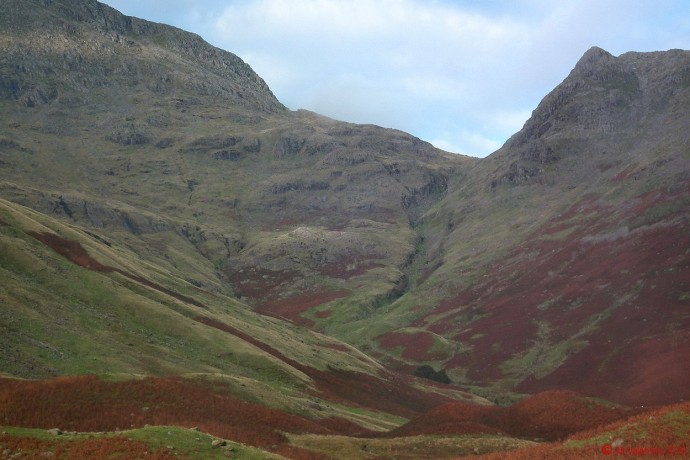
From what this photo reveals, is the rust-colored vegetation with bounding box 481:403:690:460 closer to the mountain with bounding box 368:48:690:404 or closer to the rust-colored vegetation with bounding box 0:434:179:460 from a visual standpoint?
the rust-colored vegetation with bounding box 0:434:179:460

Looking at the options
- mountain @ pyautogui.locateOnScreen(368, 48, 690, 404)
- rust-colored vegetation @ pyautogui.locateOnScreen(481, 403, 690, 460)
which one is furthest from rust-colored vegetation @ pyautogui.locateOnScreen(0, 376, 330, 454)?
mountain @ pyautogui.locateOnScreen(368, 48, 690, 404)

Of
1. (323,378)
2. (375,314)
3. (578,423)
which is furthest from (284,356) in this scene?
(375,314)

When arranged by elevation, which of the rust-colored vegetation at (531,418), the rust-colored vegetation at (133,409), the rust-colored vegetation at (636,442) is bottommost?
the rust-colored vegetation at (133,409)

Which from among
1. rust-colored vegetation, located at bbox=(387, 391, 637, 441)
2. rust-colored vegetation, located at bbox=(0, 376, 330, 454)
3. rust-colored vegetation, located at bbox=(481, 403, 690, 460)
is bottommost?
rust-colored vegetation, located at bbox=(0, 376, 330, 454)

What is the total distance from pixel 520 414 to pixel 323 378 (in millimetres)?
42211

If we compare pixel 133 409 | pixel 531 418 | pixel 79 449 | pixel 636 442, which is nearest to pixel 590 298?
pixel 531 418

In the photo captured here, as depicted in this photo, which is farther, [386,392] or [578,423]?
[386,392]

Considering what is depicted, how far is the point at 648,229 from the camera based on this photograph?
144 meters

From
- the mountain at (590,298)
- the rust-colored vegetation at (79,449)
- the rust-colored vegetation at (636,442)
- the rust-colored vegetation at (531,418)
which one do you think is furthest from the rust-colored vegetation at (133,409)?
the mountain at (590,298)

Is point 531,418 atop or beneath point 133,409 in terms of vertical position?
atop

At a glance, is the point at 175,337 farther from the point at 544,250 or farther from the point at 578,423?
the point at 544,250

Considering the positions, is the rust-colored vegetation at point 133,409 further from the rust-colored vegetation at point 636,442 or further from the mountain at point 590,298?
the mountain at point 590,298

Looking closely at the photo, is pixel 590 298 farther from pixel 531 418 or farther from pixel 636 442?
pixel 636 442

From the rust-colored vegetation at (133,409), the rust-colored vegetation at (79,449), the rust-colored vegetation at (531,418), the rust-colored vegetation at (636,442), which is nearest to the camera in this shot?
the rust-colored vegetation at (636,442)
